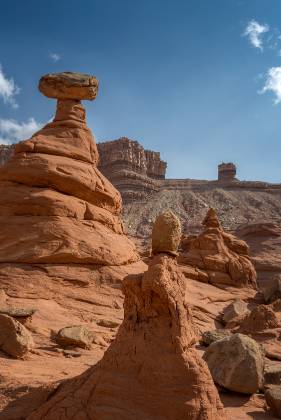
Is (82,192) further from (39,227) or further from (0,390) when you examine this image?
(0,390)

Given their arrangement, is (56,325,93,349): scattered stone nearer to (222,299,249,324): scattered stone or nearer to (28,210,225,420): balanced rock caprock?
(28,210,225,420): balanced rock caprock

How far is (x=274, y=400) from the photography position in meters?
6.06

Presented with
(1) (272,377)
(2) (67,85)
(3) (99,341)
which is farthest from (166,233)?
(2) (67,85)

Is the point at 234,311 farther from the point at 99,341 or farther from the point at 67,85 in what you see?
the point at 67,85

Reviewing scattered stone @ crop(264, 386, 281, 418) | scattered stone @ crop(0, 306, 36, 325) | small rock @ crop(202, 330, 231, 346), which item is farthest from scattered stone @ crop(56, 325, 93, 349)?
scattered stone @ crop(264, 386, 281, 418)

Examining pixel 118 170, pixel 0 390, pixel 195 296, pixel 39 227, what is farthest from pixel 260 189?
pixel 0 390

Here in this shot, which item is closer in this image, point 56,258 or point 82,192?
point 56,258

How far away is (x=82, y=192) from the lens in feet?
47.5

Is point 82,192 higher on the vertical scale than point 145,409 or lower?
higher

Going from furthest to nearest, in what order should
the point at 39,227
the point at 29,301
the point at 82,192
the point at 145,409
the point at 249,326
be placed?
the point at 82,192
the point at 39,227
the point at 249,326
the point at 29,301
the point at 145,409

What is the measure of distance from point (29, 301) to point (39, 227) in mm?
2901

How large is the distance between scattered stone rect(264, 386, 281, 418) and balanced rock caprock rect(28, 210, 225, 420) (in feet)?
5.91

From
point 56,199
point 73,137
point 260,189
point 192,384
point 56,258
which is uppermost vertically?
point 260,189

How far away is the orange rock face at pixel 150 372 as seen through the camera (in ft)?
14.3
